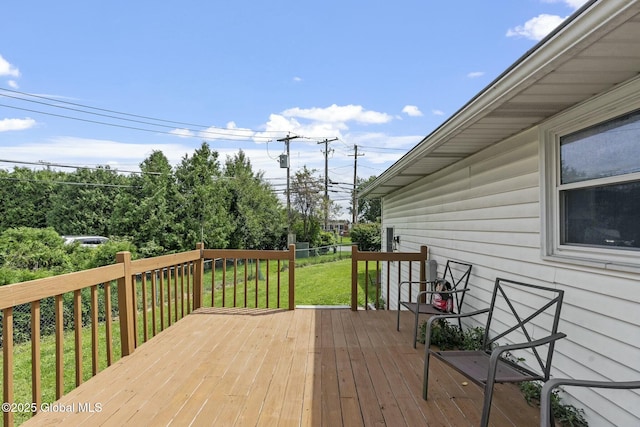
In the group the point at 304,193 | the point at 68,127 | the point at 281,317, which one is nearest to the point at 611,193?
the point at 281,317

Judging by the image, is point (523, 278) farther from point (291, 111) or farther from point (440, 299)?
point (291, 111)

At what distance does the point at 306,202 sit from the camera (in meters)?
22.4

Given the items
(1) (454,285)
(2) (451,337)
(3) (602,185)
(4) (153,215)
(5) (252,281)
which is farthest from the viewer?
(4) (153,215)

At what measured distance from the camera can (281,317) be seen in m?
4.54

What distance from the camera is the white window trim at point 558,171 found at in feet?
6.08

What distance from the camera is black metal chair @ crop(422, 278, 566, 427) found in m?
1.82

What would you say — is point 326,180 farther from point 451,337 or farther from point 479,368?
point 479,368

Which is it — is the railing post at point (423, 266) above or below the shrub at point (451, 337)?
above

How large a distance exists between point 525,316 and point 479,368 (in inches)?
34.9

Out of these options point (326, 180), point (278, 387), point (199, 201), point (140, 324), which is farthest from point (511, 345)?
point (326, 180)

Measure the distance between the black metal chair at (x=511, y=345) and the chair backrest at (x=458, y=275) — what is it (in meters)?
0.62

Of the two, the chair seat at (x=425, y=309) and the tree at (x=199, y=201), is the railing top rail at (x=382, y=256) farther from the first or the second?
the tree at (x=199, y=201)

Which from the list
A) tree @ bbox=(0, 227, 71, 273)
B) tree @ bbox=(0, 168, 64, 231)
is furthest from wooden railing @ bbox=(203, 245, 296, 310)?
tree @ bbox=(0, 168, 64, 231)

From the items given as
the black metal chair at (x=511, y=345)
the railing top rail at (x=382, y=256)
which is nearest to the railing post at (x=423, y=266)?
the railing top rail at (x=382, y=256)
